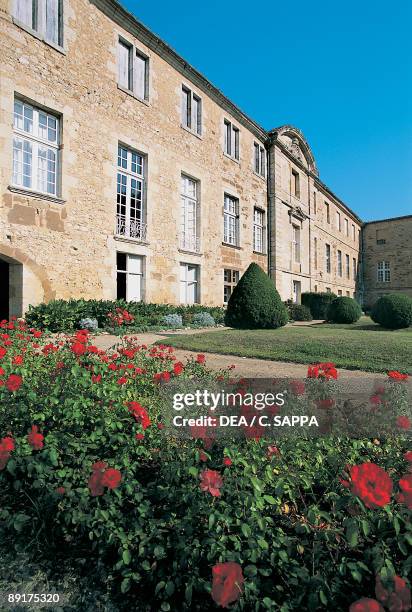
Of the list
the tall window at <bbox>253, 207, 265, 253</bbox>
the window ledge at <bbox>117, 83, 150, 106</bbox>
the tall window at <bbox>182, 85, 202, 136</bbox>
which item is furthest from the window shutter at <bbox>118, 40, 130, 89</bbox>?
the tall window at <bbox>253, 207, 265, 253</bbox>

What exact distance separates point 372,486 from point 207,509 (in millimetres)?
653

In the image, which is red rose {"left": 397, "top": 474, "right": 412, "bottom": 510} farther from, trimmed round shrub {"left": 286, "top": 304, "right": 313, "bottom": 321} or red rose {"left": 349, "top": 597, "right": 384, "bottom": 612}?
trimmed round shrub {"left": 286, "top": 304, "right": 313, "bottom": 321}

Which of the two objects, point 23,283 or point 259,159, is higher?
point 259,159

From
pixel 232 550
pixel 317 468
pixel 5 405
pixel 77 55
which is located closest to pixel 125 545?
pixel 232 550

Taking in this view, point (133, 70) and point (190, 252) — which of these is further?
point (190, 252)

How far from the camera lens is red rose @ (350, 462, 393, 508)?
1188 mm

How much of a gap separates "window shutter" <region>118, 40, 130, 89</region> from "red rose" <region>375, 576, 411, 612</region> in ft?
46.6

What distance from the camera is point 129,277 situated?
12.5m

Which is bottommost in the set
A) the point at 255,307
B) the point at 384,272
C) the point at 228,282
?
the point at 255,307

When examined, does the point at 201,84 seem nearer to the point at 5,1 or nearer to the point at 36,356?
the point at 5,1

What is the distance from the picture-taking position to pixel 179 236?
1430cm

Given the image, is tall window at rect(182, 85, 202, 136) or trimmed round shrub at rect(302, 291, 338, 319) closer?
tall window at rect(182, 85, 202, 136)

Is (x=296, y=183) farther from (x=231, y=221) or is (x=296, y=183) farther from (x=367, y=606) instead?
(x=367, y=606)

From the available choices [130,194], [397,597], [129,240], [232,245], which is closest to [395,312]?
[232,245]
